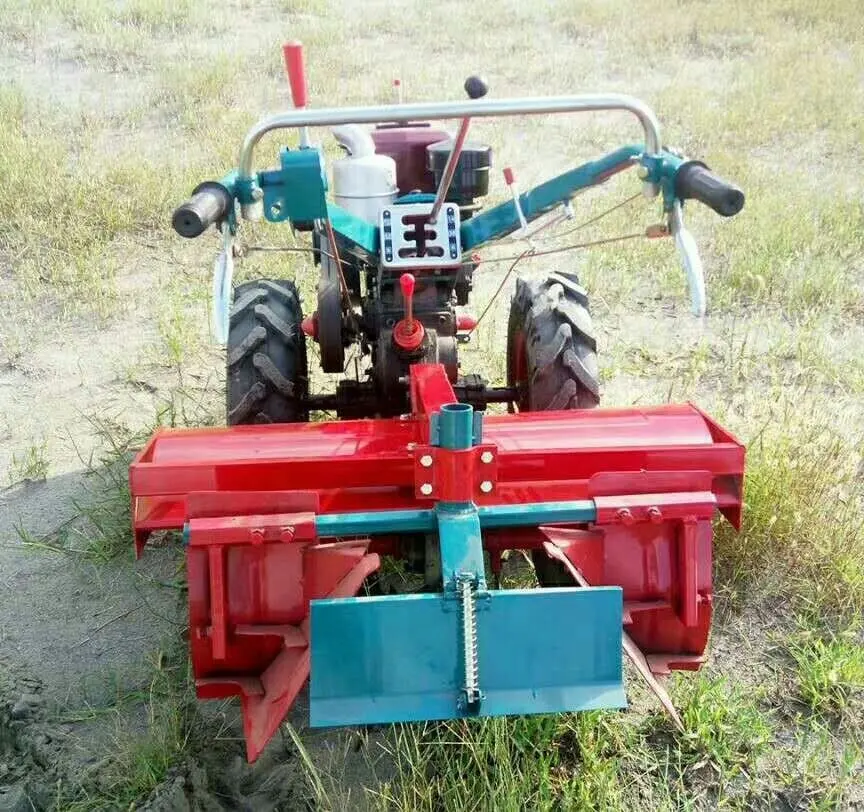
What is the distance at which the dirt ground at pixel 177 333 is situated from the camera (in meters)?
2.52

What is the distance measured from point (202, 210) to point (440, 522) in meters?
0.86

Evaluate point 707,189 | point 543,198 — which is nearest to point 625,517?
point 707,189

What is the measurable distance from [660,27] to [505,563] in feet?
35.1

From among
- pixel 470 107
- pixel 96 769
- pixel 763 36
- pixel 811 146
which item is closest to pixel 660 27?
pixel 763 36

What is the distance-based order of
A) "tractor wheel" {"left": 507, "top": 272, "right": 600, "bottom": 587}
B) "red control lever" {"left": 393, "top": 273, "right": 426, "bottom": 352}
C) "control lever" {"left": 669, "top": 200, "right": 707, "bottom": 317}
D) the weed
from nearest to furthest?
1. "control lever" {"left": 669, "top": 200, "right": 707, "bottom": 317}
2. the weed
3. "red control lever" {"left": 393, "top": 273, "right": 426, "bottom": 352}
4. "tractor wheel" {"left": 507, "top": 272, "right": 600, "bottom": 587}

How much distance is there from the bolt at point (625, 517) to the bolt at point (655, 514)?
43mm

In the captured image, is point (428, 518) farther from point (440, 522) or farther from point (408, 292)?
point (408, 292)

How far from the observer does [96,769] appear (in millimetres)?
2371

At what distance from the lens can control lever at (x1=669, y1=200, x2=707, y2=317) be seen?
2.04 m

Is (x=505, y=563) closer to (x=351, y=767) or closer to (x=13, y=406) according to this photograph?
(x=351, y=767)

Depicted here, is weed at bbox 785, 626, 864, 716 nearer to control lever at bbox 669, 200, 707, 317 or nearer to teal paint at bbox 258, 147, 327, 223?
control lever at bbox 669, 200, 707, 317

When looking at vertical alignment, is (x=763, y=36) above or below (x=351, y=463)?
above

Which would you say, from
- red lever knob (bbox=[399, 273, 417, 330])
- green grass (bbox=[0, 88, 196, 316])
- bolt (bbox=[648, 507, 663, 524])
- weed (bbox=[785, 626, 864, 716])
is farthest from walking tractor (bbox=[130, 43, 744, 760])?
green grass (bbox=[0, 88, 196, 316])

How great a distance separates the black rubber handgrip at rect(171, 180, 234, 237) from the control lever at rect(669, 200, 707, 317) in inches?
41.2
